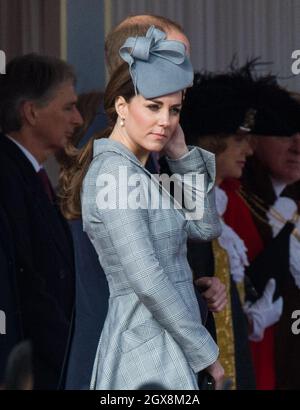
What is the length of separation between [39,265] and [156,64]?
1.00 metres

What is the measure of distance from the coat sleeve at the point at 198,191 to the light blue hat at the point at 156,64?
0.74 feet

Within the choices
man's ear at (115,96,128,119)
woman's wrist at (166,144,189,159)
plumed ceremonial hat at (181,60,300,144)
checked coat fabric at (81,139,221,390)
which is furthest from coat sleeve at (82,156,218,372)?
plumed ceremonial hat at (181,60,300,144)

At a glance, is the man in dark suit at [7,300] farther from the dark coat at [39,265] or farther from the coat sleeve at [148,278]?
the coat sleeve at [148,278]

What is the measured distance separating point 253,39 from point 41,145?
37.7 inches

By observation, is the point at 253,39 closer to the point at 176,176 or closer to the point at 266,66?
the point at 266,66

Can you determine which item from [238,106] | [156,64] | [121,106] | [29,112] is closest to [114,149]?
[121,106]

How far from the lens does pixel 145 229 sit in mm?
4027

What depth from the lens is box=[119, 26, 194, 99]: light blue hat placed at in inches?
166

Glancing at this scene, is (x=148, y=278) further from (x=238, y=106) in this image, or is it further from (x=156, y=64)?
(x=238, y=106)

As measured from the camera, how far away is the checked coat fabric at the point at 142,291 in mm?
4004

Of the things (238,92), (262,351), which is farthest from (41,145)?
(262,351)

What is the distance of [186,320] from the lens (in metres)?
4.03

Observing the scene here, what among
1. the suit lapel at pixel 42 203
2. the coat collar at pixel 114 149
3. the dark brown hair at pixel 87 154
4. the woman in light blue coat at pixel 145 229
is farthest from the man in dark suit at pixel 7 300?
the coat collar at pixel 114 149
